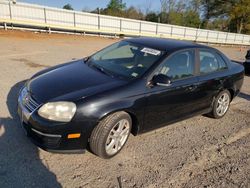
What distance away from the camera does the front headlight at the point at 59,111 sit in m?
3.07

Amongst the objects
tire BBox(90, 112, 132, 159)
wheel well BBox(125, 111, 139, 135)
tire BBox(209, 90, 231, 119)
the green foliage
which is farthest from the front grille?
the green foliage

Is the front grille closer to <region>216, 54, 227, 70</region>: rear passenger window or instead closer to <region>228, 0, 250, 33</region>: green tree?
<region>216, 54, 227, 70</region>: rear passenger window

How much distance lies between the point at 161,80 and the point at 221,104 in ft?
7.66

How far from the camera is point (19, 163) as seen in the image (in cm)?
314

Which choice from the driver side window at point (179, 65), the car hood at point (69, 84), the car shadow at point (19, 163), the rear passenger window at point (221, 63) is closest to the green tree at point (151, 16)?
the rear passenger window at point (221, 63)

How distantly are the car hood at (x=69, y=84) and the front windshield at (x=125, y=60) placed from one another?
0.22 metres

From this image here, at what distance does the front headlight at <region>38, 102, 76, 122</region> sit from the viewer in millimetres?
3072

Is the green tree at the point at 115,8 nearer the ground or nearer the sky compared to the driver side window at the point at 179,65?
nearer the sky

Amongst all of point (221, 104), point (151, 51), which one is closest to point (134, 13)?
point (221, 104)

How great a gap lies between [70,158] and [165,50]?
2271mm

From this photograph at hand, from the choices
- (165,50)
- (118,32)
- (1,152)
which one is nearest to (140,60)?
(165,50)

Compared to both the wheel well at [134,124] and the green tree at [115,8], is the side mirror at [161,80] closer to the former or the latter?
the wheel well at [134,124]

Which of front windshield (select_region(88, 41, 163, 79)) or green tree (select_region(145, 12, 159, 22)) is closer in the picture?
front windshield (select_region(88, 41, 163, 79))

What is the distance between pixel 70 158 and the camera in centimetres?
340
